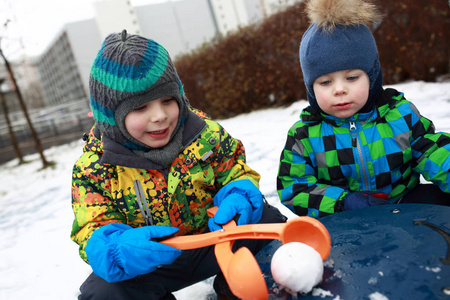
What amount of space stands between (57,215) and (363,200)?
3.24 metres

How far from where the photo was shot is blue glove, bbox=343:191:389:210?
122 cm

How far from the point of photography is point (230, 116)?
7.51m

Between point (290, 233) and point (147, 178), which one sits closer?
point (290, 233)

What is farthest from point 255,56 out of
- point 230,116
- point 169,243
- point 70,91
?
point 70,91

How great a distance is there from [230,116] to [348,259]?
6670 millimetres

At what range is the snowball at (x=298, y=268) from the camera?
2.70 ft

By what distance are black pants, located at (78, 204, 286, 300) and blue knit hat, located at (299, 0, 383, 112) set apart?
66 cm

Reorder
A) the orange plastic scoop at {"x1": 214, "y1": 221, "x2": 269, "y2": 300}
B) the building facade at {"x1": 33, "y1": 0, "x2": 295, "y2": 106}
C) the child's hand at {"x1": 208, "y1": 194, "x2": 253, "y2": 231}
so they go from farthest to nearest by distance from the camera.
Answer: the building facade at {"x1": 33, "y1": 0, "x2": 295, "y2": 106}
the child's hand at {"x1": 208, "y1": 194, "x2": 253, "y2": 231}
the orange plastic scoop at {"x1": 214, "y1": 221, "x2": 269, "y2": 300}

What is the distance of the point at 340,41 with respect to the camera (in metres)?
1.28

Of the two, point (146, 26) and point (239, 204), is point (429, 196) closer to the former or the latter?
point (239, 204)

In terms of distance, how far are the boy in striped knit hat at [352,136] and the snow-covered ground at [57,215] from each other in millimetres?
782

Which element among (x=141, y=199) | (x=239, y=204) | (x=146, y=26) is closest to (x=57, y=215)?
(x=141, y=199)

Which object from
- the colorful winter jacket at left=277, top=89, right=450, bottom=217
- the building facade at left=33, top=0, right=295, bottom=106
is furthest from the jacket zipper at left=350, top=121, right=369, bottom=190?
the building facade at left=33, top=0, right=295, bottom=106

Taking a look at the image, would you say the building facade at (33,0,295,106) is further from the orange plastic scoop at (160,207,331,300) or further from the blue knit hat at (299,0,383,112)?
the orange plastic scoop at (160,207,331,300)
